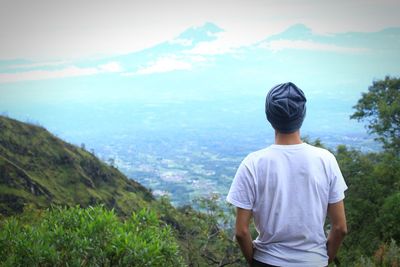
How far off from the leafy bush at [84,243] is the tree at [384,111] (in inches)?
→ 833

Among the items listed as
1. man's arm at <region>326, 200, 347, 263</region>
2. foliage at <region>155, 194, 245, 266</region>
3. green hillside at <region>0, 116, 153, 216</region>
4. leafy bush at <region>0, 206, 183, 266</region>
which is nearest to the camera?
man's arm at <region>326, 200, 347, 263</region>

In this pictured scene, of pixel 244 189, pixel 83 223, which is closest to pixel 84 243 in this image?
pixel 83 223

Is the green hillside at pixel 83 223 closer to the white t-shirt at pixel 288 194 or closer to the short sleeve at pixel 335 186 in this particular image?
the white t-shirt at pixel 288 194

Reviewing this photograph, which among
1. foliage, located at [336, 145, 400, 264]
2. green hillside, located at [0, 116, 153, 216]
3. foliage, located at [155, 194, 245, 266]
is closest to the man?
foliage, located at [155, 194, 245, 266]

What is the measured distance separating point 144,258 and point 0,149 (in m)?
52.1

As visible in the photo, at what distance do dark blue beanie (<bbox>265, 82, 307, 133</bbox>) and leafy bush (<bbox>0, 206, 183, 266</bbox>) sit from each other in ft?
6.69

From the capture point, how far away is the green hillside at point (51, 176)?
43.8 metres

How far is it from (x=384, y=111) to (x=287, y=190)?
22.4 m

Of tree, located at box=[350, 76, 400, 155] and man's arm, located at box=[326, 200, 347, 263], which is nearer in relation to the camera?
man's arm, located at box=[326, 200, 347, 263]

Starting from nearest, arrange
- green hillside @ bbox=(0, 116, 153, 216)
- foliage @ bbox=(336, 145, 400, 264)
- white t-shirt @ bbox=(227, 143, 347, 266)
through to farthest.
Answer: white t-shirt @ bbox=(227, 143, 347, 266), foliage @ bbox=(336, 145, 400, 264), green hillside @ bbox=(0, 116, 153, 216)

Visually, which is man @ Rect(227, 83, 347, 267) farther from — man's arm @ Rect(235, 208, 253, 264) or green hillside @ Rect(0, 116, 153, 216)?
green hillside @ Rect(0, 116, 153, 216)

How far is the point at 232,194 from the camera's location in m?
2.68

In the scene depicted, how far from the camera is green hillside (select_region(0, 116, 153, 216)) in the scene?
144 feet

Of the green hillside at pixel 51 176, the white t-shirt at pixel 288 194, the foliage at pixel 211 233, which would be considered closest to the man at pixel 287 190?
the white t-shirt at pixel 288 194
